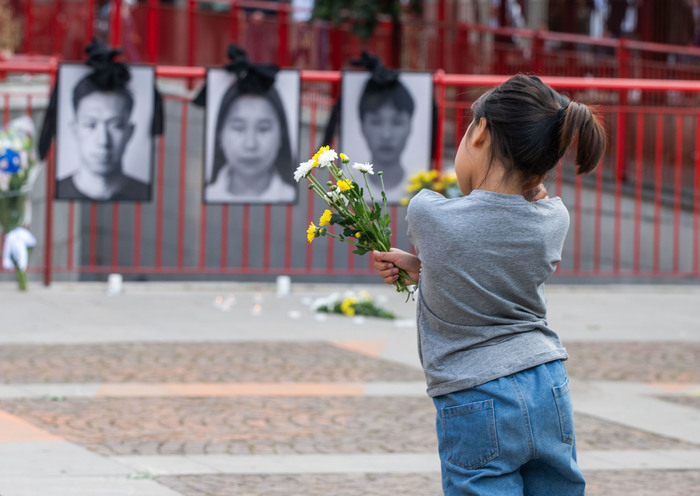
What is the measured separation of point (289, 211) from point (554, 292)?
3079 mm

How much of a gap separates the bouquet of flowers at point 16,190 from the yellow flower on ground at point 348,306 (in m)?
2.66

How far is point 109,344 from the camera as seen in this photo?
25.5 feet

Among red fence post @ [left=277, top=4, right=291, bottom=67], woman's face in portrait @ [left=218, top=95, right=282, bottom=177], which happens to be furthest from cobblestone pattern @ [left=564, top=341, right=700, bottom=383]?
red fence post @ [left=277, top=4, right=291, bottom=67]

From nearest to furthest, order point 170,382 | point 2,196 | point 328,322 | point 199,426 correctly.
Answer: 1. point 199,426
2. point 170,382
3. point 328,322
4. point 2,196

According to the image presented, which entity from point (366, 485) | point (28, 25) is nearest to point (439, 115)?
point (366, 485)

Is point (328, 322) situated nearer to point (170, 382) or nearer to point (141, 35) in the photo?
point (170, 382)

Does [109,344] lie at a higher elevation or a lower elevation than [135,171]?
lower

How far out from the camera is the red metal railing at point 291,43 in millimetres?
14562

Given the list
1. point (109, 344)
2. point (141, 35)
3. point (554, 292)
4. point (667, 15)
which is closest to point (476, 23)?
point (667, 15)

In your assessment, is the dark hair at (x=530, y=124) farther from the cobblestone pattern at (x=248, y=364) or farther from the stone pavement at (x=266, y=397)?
the cobblestone pattern at (x=248, y=364)

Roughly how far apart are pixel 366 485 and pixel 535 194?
2175 mm

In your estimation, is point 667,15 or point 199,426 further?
point 667,15

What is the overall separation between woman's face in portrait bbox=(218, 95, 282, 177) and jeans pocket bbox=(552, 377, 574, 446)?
7197mm

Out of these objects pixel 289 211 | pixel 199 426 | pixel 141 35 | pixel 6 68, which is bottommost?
pixel 199 426
